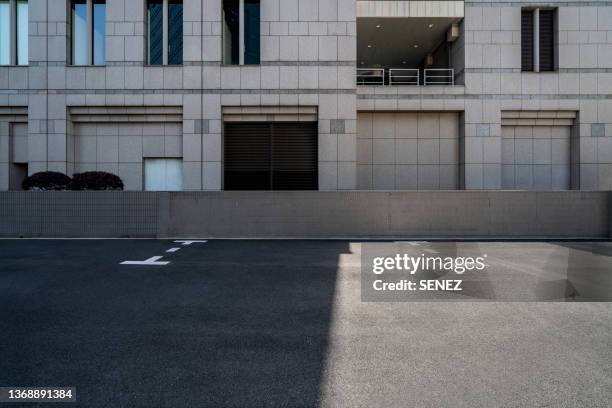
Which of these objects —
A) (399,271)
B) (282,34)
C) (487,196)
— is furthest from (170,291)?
(282,34)

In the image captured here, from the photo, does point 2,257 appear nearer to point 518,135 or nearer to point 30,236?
point 30,236

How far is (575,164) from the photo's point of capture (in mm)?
18453

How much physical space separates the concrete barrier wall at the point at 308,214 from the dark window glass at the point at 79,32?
8.30 m

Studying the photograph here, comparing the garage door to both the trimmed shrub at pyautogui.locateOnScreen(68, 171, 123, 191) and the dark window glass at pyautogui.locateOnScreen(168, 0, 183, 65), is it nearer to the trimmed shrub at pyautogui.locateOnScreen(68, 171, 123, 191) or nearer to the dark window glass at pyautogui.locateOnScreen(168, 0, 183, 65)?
the dark window glass at pyautogui.locateOnScreen(168, 0, 183, 65)

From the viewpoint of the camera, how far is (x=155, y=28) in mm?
20922

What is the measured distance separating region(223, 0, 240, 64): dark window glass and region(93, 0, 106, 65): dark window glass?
20.6 ft

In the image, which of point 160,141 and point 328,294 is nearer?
point 328,294

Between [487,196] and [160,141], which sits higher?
[160,141]

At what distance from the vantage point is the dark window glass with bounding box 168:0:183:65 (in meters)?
18.0

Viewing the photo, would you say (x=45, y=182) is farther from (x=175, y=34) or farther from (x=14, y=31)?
(x=175, y=34)

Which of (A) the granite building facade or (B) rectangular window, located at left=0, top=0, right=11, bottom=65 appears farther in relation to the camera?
(B) rectangular window, located at left=0, top=0, right=11, bottom=65

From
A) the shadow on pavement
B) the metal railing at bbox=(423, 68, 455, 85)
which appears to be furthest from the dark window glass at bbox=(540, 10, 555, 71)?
the shadow on pavement

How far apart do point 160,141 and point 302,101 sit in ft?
25.4

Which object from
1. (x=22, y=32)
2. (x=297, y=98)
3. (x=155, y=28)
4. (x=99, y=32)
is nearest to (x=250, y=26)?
(x=297, y=98)
